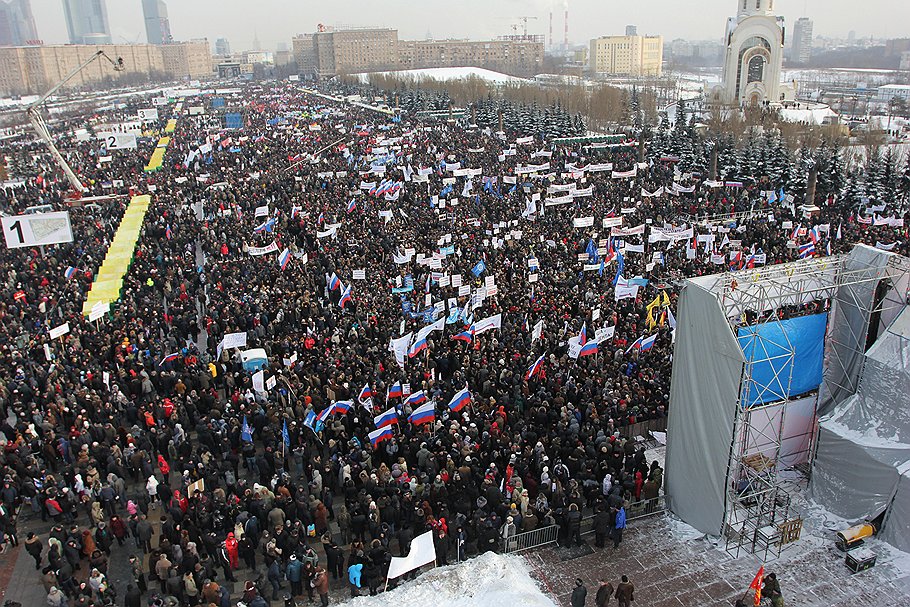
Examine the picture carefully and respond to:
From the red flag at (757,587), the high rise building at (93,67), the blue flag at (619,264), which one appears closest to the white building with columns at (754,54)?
the blue flag at (619,264)

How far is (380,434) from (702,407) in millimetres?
4931

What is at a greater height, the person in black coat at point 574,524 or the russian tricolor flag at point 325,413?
the russian tricolor flag at point 325,413

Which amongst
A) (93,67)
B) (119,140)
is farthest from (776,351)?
(93,67)

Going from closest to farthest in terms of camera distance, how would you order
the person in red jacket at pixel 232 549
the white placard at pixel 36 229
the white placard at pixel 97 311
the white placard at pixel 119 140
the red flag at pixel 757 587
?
the red flag at pixel 757 587
the person in red jacket at pixel 232 549
the white placard at pixel 97 311
the white placard at pixel 36 229
the white placard at pixel 119 140

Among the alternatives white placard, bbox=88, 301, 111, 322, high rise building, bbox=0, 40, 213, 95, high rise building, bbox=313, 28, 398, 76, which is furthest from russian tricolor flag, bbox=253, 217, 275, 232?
high rise building, bbox=313, 28, 398, 76

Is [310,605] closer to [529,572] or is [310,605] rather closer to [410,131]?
[529,572]

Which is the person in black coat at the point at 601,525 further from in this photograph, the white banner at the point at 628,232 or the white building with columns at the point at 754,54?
the white building with columns at the point at 754,54

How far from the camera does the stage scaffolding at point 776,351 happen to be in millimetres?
9906

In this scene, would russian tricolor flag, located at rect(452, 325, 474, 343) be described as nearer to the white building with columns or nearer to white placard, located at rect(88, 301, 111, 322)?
white placard, located at rect(88, 301, 111, 322)

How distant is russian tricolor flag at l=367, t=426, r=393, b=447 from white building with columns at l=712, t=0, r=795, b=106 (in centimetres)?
6273

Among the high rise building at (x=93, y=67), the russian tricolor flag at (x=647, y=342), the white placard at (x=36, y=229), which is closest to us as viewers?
the russian tricolor flag at (x=647, y=342)

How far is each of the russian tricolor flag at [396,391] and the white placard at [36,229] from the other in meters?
11.8

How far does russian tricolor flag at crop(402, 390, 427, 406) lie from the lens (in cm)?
1272

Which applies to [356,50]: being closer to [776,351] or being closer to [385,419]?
[385,419]
